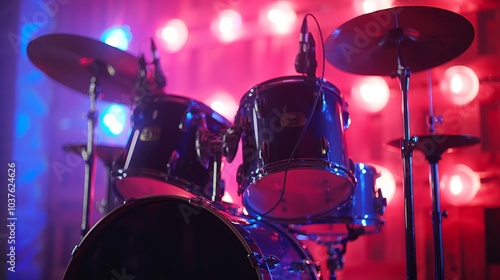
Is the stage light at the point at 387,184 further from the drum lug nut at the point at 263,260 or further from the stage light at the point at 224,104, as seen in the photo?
the drum lug nut at the point at 263,260

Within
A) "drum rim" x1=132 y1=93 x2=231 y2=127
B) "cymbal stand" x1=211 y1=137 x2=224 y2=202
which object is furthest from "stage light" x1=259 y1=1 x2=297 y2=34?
"cymbal stand" x1=211 y1=137 x2=224 y2=202

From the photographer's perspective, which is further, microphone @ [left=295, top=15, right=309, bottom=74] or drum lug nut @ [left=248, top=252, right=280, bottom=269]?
microphone @ [left=295, top=15, right=309, bottom=74]

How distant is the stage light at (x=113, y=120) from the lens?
3223 mm

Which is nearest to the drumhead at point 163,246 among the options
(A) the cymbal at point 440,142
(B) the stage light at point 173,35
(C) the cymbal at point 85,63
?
(A) the cymbal at point 440,142

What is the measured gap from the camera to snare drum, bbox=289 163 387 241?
1.94 metres

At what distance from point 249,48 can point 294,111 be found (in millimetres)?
1489

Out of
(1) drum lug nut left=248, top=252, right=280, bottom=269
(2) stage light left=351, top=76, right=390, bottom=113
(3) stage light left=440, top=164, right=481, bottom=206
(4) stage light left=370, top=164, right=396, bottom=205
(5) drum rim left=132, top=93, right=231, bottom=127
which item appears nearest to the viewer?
(1) drum lug nut left=248, top=252, right=280, bottom=269

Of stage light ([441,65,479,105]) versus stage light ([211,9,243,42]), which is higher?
stage light ([211,9,243,42])

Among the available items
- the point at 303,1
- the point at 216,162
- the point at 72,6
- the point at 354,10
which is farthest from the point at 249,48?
the point at 216,162

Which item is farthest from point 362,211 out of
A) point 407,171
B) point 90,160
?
point 90,160

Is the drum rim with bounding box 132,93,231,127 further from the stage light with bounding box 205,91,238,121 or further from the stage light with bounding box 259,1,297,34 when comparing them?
the stage light with bounding box 259,1,297,34

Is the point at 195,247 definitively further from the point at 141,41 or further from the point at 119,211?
the point at 141,41

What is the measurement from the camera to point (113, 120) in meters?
3.23

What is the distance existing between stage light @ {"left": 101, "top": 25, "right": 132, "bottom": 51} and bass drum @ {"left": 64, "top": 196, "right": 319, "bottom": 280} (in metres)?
2.06
